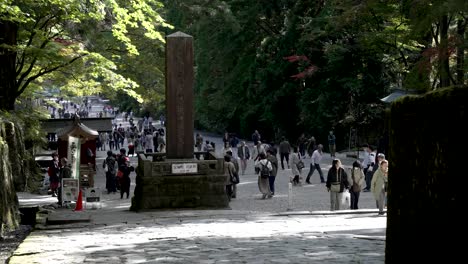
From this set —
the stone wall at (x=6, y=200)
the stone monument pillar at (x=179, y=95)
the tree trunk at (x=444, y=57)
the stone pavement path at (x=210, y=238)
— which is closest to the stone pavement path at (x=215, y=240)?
the stone pavement path at (x=210, y=238)

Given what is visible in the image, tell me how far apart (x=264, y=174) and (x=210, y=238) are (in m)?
10.7

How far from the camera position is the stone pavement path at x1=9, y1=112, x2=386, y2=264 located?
1159 centimetres

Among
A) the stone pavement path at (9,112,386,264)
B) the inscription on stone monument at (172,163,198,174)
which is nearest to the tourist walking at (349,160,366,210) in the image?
the stone pavement path at (9,112,386,264)

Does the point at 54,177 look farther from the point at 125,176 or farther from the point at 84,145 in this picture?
the point at 84,145

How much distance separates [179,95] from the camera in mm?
21922

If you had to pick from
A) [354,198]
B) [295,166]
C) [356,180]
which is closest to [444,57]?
[356,180]

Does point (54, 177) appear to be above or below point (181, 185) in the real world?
above

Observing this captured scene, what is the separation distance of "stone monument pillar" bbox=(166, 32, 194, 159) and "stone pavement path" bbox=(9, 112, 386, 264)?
8.24 ft

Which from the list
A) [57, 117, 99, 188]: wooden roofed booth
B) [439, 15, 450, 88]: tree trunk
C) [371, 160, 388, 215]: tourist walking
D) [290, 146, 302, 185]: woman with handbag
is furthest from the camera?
[57, 117, 99, 188]: wooden roofed booth

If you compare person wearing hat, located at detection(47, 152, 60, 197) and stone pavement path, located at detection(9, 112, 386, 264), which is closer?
stone pavement path, located at detection(9, 112, 386, 264)

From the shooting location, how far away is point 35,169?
33219 millimetres

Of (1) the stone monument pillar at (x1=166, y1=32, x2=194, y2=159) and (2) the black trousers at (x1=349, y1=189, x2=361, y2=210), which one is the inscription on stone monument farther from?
(2) the black trousers at (x1=349, y1=189, x2=361, y2=210)

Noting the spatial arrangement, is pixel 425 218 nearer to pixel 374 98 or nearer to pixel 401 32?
pixel 401 32

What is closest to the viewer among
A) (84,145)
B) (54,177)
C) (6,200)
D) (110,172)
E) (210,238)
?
(210,238)
